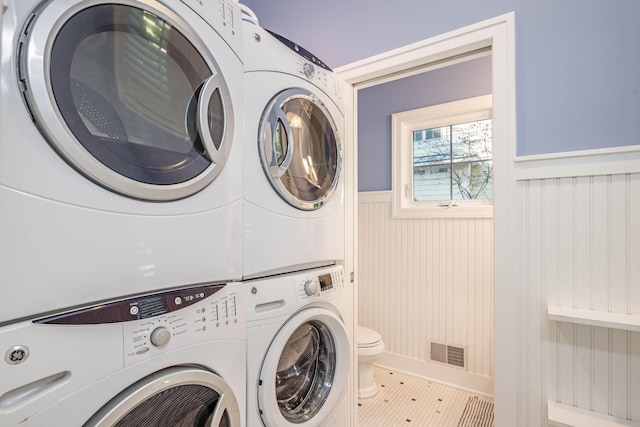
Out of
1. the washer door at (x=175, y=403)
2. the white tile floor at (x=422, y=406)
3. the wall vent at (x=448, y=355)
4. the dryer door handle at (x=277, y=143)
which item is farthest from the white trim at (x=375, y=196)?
the washer door at (x=175, y=403)

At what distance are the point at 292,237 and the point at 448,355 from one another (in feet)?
6.00

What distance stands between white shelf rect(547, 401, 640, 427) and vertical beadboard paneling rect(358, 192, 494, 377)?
1.06 metres

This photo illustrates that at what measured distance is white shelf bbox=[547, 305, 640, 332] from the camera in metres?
1.01

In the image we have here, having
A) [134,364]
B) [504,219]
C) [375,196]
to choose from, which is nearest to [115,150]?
[134,364]

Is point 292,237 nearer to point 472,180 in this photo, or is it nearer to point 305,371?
point 305,371

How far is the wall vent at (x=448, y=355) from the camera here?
7.46 feet

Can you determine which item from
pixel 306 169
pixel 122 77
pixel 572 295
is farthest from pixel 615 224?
pixel 122 77

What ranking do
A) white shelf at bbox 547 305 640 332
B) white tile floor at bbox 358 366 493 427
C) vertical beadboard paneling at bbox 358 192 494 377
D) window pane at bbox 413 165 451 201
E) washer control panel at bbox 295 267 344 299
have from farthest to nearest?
window pane at bbox 413 165 451 201 → vertical beadboard paneling at bbox 358 192 494 377 → white tile floor at bbox 358 366 493 427 → washer control panel at bbox 295 267 344 299 → white shelf at bbox 547 305 640 332

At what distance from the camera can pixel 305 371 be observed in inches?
53.1

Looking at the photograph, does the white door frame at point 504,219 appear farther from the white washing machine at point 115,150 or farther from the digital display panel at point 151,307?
the digital display panel at point 151,307

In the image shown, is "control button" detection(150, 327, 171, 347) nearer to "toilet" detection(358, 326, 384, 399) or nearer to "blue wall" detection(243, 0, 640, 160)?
"blue wall" detection(243, 0, 640, 160)

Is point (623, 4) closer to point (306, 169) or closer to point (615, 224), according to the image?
point (615, 224)

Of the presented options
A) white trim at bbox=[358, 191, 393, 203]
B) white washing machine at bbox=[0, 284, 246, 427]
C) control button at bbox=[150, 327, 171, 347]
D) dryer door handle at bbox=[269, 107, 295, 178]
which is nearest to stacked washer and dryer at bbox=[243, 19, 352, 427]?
dryer door handle at bbox=[269, 107, 295, 178]

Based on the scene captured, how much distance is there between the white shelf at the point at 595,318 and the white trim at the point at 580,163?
0.48 meters
